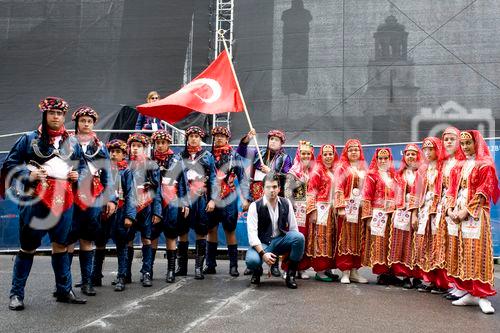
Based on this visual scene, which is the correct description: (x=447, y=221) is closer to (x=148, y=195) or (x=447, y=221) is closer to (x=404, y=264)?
(x=404, y=264)

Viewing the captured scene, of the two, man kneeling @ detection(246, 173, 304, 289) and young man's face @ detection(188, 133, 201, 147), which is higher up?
young man's face @ detection(188, 133, 201, 147)

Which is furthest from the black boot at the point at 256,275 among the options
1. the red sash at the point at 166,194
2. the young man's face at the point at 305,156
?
the young man's face at the point at 305,156

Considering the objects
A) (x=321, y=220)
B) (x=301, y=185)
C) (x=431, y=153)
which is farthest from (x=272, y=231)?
(x=431, y=153)

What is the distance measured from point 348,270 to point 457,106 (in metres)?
4.39

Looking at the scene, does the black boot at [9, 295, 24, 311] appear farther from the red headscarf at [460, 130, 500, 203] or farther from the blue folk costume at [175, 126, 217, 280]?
the red headscarf at [460, 130, 500, 203]

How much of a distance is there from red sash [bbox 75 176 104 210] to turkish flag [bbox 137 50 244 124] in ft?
4.45

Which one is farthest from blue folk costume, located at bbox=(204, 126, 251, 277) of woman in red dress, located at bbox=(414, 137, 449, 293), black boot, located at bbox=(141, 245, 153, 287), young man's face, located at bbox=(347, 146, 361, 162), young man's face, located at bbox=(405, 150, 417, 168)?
woman in red dress, located at bbox=(414, 137, 449, 293)

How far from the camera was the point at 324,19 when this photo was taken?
31.0 feet

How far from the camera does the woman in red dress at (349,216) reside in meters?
5.73

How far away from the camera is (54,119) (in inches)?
167

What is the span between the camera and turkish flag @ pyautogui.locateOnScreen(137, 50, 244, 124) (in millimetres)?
5906

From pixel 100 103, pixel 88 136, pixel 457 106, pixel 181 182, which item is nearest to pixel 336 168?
pixel 181 182

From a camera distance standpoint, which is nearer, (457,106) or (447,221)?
(447,221)

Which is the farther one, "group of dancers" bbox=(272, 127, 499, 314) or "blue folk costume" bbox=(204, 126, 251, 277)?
"blue folk costume" bbox=(204, 126, 251, 277)
